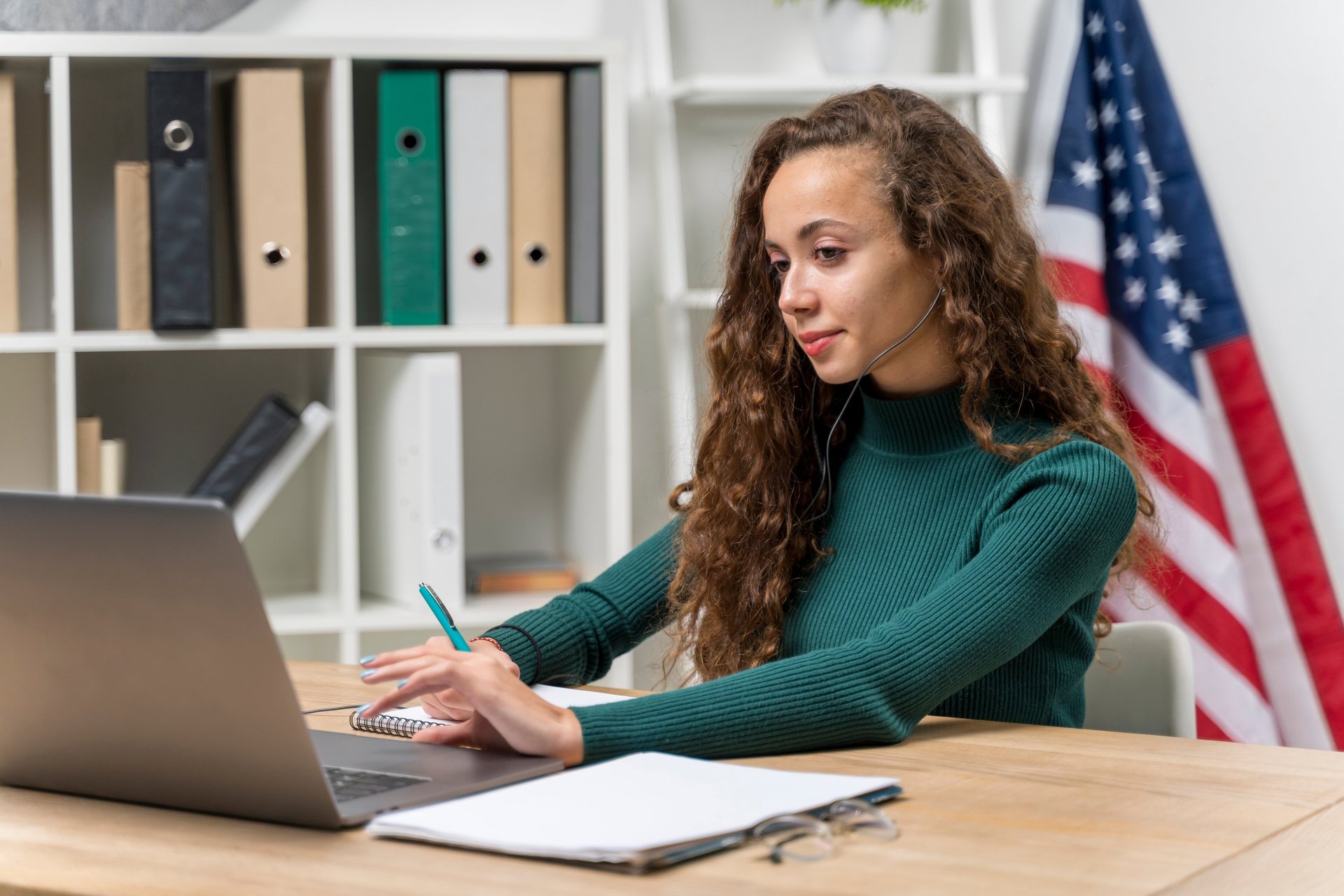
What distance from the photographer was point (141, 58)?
191cm

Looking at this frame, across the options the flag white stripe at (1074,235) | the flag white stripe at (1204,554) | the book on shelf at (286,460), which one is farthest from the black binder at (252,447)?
the flag white stripe at (1204,554)

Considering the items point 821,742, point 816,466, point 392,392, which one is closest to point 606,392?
point 392,392

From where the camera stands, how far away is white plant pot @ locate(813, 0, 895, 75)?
2.16m

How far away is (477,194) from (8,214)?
0.62 metres

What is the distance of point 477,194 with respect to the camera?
198 centimetres

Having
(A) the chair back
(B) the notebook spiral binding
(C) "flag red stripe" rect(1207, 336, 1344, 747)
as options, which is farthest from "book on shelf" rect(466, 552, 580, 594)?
(C) "flag red stripe" rect(1207, 336, 1344, 747)

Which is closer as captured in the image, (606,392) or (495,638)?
(495,638)

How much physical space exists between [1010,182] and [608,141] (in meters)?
0.68

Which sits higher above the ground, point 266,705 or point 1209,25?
point 1209,25

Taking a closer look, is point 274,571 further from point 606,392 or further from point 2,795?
point 2,795

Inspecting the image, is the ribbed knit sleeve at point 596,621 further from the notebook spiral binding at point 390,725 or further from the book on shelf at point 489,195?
the book on shelf at point 489,195

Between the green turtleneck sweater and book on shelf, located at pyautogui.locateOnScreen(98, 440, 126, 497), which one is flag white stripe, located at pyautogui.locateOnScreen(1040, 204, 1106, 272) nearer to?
the green turtleneck sweater

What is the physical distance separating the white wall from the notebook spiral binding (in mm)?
1253

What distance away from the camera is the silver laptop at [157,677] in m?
0.79
